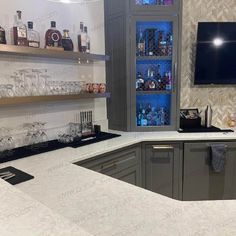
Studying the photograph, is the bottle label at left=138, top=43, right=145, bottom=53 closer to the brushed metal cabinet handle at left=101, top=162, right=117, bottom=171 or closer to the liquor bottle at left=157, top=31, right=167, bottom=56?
the liquor bottle at left=157, top=31, right=167, bottom=56

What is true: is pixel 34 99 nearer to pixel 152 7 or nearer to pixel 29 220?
pixel 29 220

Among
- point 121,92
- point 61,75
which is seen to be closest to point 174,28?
point 121,92

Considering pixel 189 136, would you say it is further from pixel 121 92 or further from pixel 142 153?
pixel 121 92

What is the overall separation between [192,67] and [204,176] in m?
1.33

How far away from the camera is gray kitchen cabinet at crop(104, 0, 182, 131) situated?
8.27ft

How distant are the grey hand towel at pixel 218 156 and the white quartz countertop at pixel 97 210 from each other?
1.40 metres

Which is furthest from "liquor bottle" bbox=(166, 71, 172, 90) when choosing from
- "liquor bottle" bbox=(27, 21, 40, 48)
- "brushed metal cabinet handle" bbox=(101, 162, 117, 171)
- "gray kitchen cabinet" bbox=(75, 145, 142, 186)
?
"liquor bottle" bbox=(27, 21, 40, 48)

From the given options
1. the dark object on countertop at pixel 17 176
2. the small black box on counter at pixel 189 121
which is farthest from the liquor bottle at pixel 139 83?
the dark object on countertop at pixel 17 176

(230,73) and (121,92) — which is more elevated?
(230,73)

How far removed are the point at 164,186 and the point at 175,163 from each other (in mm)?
282

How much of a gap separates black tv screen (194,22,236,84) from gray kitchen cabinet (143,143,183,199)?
38.5 inches

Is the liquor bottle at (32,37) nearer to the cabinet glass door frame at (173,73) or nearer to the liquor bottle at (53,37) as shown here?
the liquor bottle at (53,37)

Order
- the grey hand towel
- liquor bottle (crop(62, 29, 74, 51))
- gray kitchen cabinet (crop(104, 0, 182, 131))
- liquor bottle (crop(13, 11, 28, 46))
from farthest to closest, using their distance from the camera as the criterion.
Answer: gray kitchen cabinet (crop(104, 0, 182, 131)) < the grey hand towel < liquor bottle (crop(62, 29, 74, 51)) < liquor bottle (crop(13, 11, 28, 46))

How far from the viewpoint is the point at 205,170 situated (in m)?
2.50
